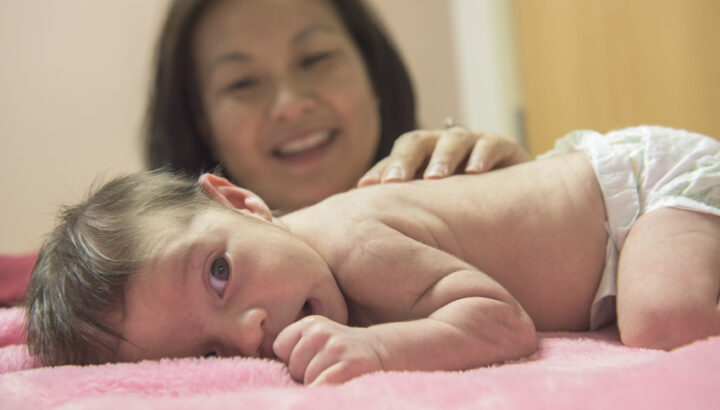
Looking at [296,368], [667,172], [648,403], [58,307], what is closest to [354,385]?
[296,368]

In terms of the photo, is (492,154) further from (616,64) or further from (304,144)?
(616,64)

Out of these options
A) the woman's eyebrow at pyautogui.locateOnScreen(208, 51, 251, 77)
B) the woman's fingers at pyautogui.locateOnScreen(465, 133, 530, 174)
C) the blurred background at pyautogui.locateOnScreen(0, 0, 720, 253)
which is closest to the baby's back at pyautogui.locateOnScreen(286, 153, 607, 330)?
the woman's fingers at pyautogui.locateOnScreen(465, 133, 530, 174)

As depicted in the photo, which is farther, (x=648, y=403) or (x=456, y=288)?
(x=456, y=288)

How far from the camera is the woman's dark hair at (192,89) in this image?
1.63m

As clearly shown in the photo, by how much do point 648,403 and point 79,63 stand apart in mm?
2641

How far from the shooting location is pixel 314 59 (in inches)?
61.7

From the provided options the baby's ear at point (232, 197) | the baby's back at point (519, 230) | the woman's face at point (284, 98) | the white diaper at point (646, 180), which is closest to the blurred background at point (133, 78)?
the woman's face at point (284, 98)

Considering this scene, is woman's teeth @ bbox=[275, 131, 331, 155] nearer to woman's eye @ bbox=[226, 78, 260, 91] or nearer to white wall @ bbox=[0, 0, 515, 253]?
woman's eye @ bbox=[226, 78, 260, 91]

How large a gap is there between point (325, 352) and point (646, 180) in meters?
0.55

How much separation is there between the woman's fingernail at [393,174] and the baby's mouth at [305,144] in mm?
623

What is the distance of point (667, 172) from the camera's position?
832 millimetres

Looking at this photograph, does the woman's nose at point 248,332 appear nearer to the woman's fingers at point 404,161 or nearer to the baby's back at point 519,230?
the baby's back at point 519,230

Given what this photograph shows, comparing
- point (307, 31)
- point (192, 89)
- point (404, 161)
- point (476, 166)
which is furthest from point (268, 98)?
point (476, 166)

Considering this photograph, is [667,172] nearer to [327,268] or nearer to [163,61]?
[327,268]
